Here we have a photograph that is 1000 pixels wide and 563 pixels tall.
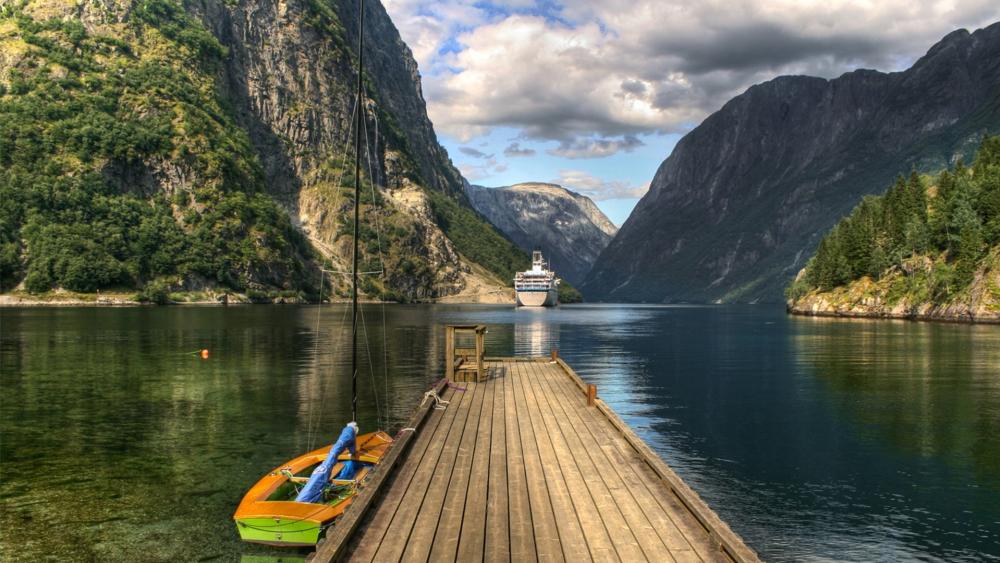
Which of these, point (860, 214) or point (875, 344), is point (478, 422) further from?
point (860, 214)

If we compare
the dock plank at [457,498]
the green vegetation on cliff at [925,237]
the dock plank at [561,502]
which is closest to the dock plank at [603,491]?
the dock plank at [561,502]

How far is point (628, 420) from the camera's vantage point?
112ft

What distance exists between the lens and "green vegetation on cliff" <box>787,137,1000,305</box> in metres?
120

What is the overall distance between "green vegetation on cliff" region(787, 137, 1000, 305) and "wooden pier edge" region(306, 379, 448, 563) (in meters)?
131

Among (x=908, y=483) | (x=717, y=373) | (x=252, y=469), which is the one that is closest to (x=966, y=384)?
(x=717, y=373)

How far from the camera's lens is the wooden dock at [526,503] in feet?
37.9

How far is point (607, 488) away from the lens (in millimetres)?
15250

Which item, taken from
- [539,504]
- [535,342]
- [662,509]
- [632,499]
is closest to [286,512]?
[539,504]

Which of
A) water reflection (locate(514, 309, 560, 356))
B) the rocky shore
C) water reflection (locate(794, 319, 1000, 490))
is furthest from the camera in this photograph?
the rocky shore

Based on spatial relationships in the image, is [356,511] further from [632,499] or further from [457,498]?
[632,499]

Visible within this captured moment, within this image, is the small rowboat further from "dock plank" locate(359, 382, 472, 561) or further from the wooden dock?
"dock plank" locate(359, 382, 472, 561)

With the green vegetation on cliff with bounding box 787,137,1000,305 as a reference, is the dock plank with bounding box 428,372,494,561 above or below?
below

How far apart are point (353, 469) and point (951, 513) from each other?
18124 mm

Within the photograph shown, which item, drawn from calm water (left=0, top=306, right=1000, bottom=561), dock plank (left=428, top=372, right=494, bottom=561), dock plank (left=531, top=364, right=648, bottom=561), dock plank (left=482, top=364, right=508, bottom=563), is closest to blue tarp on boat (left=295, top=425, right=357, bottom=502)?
calm water (left=0, top=306, right=1000, bottom=561)
